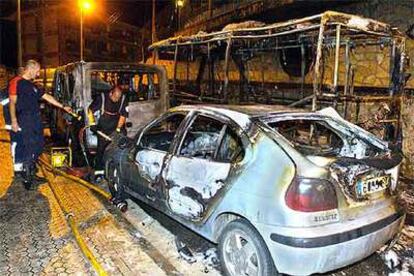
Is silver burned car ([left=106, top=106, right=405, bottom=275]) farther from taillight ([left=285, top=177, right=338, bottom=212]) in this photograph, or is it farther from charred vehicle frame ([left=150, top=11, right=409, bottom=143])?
charred vehicle frame ([left=150, top=11, right=409, bottom=143])

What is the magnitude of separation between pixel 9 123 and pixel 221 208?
14.2ft

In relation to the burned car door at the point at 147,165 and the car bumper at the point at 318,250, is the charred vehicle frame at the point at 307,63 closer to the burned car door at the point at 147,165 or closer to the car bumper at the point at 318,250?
the burned car door at the point at 147,165

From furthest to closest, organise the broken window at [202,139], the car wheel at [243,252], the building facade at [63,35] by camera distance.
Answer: the building facade at [63,35] → the broken window at [202,139] → the car wheel at [243,252]

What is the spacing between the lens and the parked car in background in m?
6.86

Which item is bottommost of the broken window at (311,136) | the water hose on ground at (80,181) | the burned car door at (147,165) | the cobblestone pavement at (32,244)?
the cobblestone pavement at (32,244)

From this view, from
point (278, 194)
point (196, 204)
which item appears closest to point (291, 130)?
point (196, 204)

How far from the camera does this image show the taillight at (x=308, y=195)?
2.79 meters

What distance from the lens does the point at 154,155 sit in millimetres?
4391

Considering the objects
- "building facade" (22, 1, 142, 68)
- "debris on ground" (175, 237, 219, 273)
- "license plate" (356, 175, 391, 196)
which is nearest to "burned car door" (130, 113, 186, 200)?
"debris on ground" (175, 237, 219, 273)

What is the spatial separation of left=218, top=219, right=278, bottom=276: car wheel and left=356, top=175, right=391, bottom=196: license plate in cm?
91

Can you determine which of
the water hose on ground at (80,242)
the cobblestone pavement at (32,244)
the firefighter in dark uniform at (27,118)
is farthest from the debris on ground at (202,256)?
the firefighter in dark uniform at (27,118)

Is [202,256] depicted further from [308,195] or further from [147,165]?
[308,195]

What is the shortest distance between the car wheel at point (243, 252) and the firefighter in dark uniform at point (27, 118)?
4033 millimetres

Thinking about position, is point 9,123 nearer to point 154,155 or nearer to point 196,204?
point 154,155
